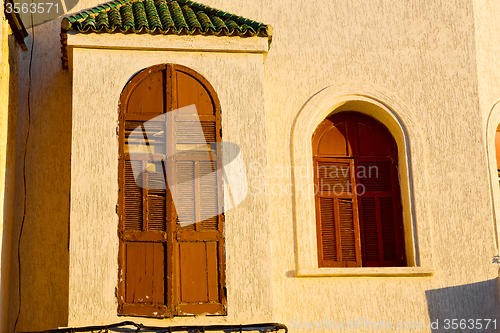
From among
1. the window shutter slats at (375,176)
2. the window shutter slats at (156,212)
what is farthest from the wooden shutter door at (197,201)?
the window shutter slats at (375,176)

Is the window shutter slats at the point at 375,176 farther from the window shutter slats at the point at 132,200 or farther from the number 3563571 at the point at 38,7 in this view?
the number 3563571 at the point at 38,7

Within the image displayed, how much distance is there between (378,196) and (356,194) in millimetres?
313

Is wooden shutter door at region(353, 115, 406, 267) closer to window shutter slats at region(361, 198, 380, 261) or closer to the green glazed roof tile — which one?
window shutter slats at region(361, 198, 380, 261)

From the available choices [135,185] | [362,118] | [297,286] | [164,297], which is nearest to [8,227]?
[135,185]

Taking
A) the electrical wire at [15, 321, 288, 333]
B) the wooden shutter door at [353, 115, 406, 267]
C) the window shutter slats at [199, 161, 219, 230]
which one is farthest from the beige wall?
the wooden shutter door at [353, 115, 406, 267]

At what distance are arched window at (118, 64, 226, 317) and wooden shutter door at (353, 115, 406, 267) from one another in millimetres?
2276

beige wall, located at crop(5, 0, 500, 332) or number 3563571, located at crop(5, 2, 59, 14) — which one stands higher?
number 3563571, located at crop(5, 2, 59, 14)

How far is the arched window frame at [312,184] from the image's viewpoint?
8.22 meters

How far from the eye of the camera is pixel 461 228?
8.56 metres

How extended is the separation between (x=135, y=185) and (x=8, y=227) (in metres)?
1.85

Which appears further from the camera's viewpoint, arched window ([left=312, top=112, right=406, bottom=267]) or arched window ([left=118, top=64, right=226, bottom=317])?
arched window ([left=312, top=112, right=406, bottom=267])

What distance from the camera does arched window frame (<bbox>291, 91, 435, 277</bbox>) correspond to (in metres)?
8.22

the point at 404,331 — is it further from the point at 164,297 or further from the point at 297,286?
the point at 164,297

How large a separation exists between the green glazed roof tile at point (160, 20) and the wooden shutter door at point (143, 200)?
62 cm
